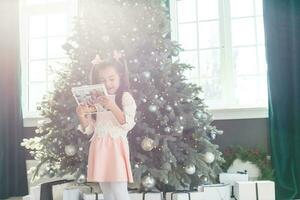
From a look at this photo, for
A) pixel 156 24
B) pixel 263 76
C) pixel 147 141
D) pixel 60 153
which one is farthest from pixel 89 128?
pixel 263 76

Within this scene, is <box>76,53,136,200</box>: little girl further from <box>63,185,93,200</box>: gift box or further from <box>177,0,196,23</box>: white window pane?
<box>177,0,196,23</box>: white window pane

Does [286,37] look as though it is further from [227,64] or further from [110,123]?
[110,123]

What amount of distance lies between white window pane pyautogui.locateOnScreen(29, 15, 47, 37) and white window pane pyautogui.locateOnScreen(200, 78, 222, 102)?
189 cm

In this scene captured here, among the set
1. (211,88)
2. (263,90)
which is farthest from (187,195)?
(263,90)

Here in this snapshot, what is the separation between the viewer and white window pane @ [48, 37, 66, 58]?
4.23 metres

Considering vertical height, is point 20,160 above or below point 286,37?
below

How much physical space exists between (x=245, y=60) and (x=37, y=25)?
7.60 feet

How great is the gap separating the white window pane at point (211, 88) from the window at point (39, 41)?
5.23 feet

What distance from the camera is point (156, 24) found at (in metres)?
3.04

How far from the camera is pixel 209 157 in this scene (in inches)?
114

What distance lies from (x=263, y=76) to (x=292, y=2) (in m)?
0.73

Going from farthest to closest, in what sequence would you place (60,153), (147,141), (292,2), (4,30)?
(4,30)
(292,2)
(60,153)
(147,141)

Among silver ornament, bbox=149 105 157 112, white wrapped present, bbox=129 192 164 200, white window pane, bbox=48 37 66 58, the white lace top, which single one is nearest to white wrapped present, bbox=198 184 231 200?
white wrapped present, bbox=129 192 164 200

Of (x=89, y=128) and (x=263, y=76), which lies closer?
(x=89, y=128)
